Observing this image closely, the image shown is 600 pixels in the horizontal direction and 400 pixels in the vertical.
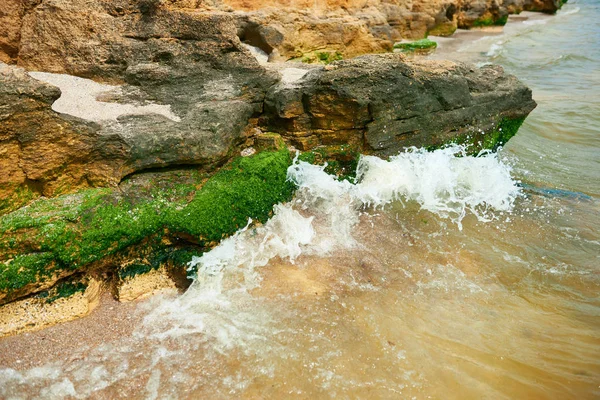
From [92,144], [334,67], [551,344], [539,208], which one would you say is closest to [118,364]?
[92,144]

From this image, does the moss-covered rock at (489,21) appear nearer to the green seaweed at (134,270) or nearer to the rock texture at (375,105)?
the rock texture at (375,105)

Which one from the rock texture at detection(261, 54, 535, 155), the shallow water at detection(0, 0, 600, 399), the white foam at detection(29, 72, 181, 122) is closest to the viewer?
the shallow water at detection(0, 0, 600, 399)

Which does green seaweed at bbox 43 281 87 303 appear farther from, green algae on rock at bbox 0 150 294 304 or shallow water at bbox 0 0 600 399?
shallow water at bbox 0 0 600 399

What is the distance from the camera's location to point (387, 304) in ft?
13.9

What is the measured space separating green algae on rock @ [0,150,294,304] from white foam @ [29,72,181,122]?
1019 millimetres

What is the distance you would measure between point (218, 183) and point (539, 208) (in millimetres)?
4665

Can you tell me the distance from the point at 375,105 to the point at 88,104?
3787 millimetres

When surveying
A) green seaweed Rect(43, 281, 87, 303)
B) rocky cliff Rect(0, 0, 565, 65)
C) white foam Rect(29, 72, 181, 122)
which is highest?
rocky cliff Rect(0, 0, 565, 65)

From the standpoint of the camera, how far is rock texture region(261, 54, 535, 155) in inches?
233

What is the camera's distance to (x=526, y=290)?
4508 millimetres

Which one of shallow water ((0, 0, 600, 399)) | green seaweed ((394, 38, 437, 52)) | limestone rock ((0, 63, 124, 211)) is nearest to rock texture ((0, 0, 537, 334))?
limestone rock ((0, 63, 124, 211))

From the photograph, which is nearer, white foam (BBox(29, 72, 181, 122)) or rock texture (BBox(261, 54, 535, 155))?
white foam (BBox(29, 72, 181, 122))

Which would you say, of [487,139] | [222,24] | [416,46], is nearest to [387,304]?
[222,24]

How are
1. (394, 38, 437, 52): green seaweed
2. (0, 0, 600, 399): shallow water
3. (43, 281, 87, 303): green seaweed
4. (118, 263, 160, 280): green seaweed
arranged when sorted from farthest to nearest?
(394, 38, 437, 52): green seaweed < (118, 263, 160, 280): green seaweed < (43, 281, 87, 303): green seaweed < (0, 0, 600, 399): shallow water
